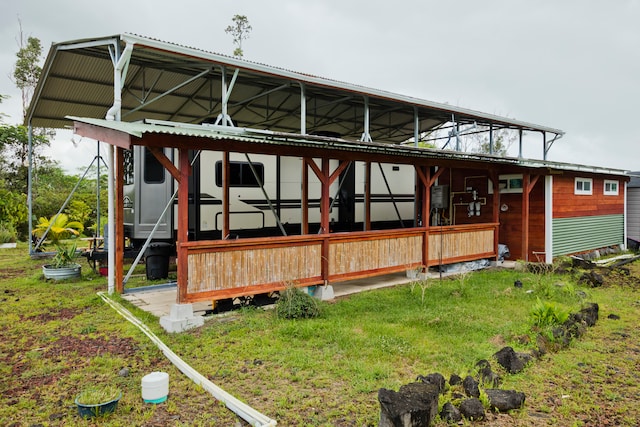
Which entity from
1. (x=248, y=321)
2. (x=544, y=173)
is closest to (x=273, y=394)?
(x=248, y=321)

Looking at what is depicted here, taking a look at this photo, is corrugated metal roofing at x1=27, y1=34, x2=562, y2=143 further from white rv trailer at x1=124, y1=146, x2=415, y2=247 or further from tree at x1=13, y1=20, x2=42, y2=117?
tree at x1=13, y1=20, x2=42, y2=117

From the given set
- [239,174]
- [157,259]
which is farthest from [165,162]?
[239,174]

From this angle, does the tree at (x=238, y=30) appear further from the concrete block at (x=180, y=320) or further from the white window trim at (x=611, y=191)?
the concrete block at (x=180, y=320)

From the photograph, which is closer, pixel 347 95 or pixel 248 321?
pixel 248 321

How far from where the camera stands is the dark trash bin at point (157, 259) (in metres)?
8.85

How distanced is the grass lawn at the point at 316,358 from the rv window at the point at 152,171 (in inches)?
114

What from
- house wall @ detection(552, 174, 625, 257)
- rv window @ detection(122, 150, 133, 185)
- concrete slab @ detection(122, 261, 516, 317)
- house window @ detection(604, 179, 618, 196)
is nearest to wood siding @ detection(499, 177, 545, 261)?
house wall @ detection(552, 174, 625, 257)

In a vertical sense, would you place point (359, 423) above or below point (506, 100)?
below

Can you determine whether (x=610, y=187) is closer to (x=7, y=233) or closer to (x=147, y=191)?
(x=147, y=191)

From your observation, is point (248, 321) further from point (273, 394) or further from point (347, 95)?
point (347, 95)

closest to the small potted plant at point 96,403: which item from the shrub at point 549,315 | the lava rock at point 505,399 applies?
the lava rock at point 505,399

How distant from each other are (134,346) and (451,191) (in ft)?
32.2

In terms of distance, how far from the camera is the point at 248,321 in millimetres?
5926

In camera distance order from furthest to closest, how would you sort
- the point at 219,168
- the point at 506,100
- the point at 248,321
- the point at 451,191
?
the point at 506,100, the point at 451,191, the point at 219,168, the point at 248,321
